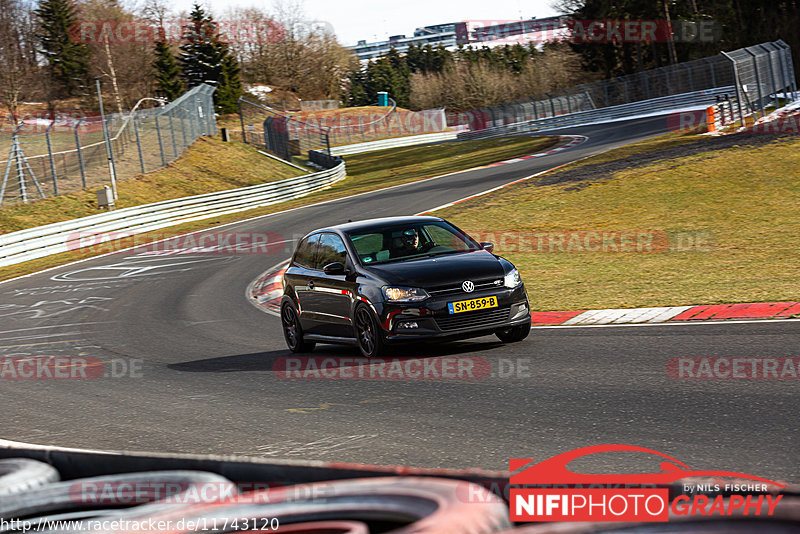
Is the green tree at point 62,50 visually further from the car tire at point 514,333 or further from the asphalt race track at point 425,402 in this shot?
the car tire at point 514,333

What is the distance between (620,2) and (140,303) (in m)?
69.9

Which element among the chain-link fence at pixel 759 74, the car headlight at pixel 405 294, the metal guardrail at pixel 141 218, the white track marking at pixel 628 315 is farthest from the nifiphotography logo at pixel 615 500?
the chain-link fence at pixel 759 74

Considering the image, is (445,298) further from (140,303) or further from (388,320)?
(140,303)

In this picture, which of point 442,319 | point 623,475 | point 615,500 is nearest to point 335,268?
point 442,319

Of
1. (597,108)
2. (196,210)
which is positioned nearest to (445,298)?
(196,210)

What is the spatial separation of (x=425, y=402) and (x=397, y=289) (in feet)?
8.66

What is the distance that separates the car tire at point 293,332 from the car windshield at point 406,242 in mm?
1525

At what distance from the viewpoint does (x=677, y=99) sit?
200ft

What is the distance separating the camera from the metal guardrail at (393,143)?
77562 millimetres

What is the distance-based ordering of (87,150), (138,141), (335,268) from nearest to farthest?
(335,268) → (87,150) → (138,141)

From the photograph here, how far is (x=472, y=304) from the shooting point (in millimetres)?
10406

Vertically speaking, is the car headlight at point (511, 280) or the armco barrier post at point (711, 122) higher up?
the armco barrier post at point (711, 122)

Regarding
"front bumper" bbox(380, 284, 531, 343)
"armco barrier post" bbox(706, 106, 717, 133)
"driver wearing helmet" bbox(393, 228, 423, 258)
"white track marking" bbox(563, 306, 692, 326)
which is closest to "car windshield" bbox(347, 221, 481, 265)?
"driver wearing helmet" bbox(393, 228, 423, 258)

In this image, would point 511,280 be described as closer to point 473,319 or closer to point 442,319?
point 473,319
